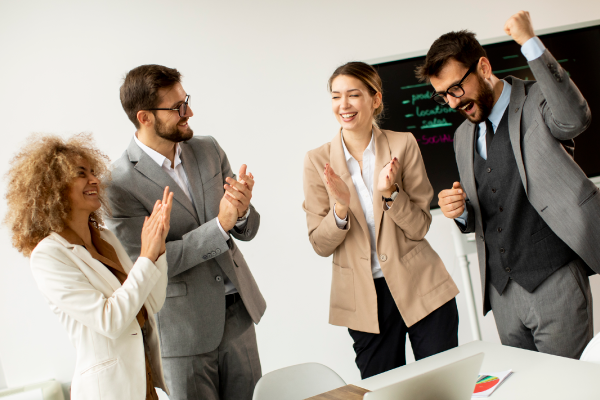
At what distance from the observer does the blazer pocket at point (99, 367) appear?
1479 millimetres

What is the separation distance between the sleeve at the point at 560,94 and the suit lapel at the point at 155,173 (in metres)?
1.43

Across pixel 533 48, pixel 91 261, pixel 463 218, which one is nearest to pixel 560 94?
pixel 533 48

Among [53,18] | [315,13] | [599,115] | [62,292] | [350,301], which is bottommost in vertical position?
[350,301]

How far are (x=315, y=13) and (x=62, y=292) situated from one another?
2.73 m

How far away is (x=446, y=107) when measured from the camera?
3.36 meters

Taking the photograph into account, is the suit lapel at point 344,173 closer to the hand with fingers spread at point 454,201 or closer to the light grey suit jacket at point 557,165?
the hand with fingers spread at point 454,201

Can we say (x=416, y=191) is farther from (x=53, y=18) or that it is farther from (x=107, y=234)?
(x=53, y=18)

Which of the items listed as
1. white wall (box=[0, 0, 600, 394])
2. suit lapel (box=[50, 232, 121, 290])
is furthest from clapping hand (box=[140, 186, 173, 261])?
white wall (box=[0, 0, 600, 394])

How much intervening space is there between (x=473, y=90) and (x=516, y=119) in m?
0.22

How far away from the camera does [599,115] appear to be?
333 centimetres

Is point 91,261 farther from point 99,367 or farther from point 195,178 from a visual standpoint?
point 195,178

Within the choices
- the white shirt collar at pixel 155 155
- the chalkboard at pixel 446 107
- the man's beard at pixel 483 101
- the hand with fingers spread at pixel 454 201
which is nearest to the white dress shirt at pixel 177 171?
the white shirt collar at pixel 155 155

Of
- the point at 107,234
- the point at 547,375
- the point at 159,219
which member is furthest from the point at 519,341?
the point at 107,234

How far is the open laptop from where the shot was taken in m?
0.96
